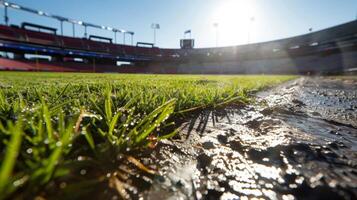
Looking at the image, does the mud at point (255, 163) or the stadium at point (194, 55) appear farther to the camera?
the stadium at point (194, 55)

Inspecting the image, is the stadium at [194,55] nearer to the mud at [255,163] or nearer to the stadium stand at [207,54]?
the stadium stand at [207,54]

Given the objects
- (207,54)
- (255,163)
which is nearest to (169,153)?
(255,163)

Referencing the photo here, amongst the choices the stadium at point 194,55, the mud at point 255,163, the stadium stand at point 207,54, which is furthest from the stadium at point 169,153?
the stadium stand at point 207,54

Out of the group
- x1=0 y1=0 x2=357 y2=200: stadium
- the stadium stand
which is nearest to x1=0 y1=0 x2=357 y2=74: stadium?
the stadium stand

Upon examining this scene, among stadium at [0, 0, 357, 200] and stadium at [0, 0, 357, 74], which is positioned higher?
stadium at [0, 0, 357, 74]

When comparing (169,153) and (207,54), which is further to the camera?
(207,54)

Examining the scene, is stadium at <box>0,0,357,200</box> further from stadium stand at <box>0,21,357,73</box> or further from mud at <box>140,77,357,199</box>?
stadium stand at <box>0,21,357,73</box>

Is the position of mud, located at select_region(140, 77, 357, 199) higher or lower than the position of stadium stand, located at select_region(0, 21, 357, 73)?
lower

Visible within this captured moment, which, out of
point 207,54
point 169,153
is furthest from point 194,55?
point 169,153

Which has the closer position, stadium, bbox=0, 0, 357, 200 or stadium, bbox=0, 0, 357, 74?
stadium, bbox=0, 0, 357, 200

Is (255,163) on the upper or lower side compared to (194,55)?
lower

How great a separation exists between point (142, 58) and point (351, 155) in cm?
4089

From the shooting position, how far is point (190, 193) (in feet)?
2.05

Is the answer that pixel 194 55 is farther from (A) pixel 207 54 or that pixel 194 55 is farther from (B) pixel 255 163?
(B) pixel 255 163
